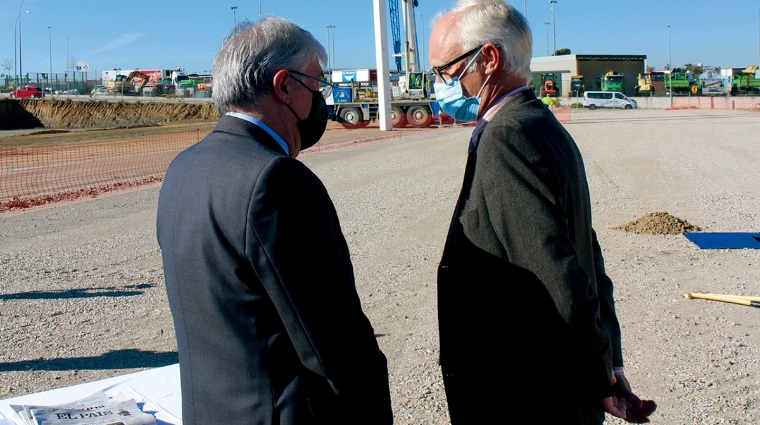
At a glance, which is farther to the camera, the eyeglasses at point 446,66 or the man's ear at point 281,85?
the eyeglasses at point 446,66

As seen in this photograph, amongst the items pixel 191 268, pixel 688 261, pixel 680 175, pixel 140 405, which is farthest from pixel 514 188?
pixel 680 175

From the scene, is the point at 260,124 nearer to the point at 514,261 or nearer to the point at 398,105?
the point at 514,261

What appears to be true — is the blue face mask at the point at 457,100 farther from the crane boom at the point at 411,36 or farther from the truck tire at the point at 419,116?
the crane boom at the point at 411,36

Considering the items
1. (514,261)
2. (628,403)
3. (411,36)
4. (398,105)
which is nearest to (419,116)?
(398,105)

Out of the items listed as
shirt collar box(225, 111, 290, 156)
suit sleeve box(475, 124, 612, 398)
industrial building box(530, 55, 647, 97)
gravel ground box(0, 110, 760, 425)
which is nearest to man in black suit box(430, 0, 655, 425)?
suit sleeve box(475, 124, 612, 398)

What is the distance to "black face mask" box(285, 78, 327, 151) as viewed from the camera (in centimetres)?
209

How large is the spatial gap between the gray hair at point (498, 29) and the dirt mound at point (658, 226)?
6987 mm

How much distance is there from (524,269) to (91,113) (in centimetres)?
6630

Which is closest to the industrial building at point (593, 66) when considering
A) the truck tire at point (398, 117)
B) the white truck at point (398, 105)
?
the white truck at point (398, 105)

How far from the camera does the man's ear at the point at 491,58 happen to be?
2215mm

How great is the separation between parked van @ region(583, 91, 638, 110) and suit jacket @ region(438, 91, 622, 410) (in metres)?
54.5

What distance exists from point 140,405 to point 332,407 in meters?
1.84

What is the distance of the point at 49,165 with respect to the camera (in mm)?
22984

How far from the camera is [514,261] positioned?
202cm
